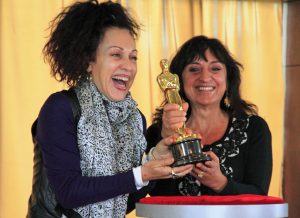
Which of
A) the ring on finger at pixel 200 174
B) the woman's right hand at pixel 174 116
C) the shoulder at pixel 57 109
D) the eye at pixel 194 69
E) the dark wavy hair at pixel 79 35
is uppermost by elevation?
the dark wavy hair at pixel 79 35

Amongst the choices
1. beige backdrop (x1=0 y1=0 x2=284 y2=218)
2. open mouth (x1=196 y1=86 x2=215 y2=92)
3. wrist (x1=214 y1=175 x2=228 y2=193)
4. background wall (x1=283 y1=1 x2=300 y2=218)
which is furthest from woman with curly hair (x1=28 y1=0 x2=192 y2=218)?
background wall (x1=283 y1=1 x2=300 y2=218)

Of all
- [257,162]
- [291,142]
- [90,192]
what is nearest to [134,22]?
[90,192]

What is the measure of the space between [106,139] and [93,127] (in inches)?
2.5

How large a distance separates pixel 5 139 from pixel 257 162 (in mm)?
1844

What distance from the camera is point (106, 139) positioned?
5.68ft

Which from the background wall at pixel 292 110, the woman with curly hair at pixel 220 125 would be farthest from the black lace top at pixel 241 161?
the background wall at pixel 292 110

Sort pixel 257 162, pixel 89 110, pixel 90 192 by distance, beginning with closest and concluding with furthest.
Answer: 1. pixel 90 192
2. pixel 89 110
3. pixel 257 162

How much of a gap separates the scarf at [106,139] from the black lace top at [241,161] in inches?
16.2

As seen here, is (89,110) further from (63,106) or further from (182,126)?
(182,126)

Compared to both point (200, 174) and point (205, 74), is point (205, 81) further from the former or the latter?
point (200, 174)

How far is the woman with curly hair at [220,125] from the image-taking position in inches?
86.7

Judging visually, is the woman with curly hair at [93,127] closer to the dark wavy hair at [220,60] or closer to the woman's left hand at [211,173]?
the woman's left hand at [211,173]

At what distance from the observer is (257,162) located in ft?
7.27

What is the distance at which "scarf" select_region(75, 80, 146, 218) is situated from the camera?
5.49 feet
